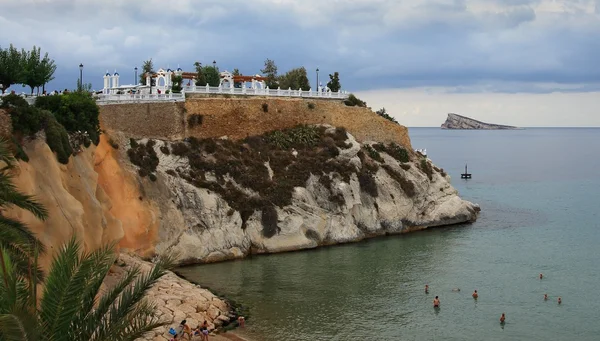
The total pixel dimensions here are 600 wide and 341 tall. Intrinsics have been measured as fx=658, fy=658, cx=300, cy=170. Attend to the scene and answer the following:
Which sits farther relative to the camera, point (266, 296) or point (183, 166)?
point (183, 166)

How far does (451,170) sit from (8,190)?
109 m

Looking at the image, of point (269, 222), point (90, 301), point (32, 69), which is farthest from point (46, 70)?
point (90, 301)

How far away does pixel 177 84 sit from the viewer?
55.9 meters

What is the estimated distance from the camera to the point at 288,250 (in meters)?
46.9

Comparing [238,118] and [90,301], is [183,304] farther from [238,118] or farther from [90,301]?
[238,118]

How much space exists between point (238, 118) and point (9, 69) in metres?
18.4

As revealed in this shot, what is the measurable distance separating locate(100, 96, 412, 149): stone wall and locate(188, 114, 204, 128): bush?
144 millimetres

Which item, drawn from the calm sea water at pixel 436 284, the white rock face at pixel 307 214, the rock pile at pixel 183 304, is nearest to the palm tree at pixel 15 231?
the rock pile at pixel 183 304

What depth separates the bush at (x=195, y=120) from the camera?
51200mm

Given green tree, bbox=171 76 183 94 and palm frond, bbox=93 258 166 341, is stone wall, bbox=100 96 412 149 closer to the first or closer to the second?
green tree, bbox=171 76 183 94

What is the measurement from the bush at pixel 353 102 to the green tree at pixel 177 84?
1589 cm

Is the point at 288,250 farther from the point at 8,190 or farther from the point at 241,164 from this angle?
the point at 8,190

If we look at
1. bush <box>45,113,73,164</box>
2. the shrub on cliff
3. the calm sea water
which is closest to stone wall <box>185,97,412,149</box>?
the shrub on cliff

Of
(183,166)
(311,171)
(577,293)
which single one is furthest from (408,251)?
(183,166)
